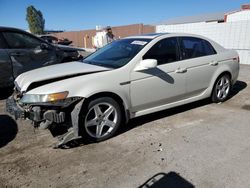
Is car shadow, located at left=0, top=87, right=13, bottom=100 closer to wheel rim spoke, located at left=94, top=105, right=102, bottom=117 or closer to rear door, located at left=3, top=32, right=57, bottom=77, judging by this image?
rear door, located at left=3, top=32, right=57, bottom=77

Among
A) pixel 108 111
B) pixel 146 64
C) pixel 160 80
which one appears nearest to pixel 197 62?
pixel 160 80

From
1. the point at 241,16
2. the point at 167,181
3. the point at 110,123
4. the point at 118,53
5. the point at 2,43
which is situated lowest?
the point at 167,181

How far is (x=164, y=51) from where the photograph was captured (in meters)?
4.71

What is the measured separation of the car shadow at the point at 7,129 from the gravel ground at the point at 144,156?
1 cm

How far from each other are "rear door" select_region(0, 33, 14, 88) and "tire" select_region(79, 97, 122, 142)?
341cm

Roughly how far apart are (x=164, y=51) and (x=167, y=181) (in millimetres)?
2470

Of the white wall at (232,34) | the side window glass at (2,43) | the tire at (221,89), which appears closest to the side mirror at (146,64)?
the tire at (221,89)

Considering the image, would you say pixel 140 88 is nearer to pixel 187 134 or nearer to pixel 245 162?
pixel 187 134

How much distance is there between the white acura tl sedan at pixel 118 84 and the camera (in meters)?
3.66

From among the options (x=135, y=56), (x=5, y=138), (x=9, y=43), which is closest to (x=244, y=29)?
(x=135, y=56)

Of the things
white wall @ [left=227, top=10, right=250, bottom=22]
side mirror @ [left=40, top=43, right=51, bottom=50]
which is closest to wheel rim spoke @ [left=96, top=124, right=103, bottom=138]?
side mirror @ [left=40, top=43, right=51, bottom=50]

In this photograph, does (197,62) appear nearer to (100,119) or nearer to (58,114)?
(100,119)

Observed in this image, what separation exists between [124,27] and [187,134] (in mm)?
16537

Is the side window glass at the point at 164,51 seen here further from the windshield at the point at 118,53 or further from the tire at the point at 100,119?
the tire at the point at 100,119
